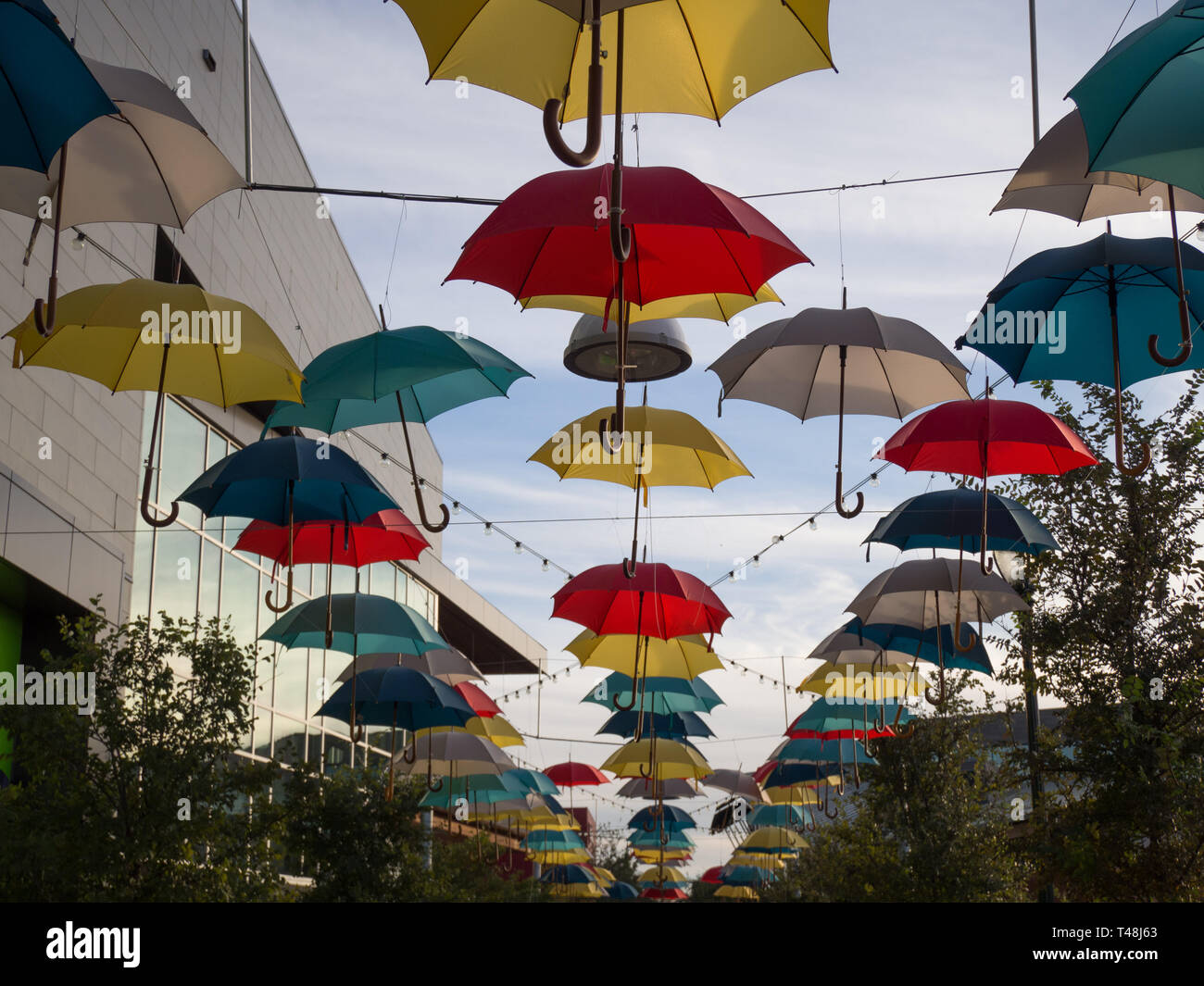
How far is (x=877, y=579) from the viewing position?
39.7 feet

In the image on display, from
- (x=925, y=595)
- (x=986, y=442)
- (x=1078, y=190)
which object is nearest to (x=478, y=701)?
(x=925, y=595)

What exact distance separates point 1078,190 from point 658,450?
17.0 feet

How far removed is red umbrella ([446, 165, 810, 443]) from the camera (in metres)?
6.25

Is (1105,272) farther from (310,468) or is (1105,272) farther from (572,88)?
(310,468)

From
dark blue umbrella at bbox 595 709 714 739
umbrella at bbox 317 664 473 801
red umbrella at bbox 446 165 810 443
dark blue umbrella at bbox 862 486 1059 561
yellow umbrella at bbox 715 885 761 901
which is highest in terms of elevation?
red umbrella at bbox 446 165 810 443

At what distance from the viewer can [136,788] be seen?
884 centimetres

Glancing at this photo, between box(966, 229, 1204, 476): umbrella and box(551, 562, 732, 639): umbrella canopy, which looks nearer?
box(966, 229, 1204, 476): umbrella

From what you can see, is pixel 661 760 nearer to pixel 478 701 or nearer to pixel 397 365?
pixel 478 701

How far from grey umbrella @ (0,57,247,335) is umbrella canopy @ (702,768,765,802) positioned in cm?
2101

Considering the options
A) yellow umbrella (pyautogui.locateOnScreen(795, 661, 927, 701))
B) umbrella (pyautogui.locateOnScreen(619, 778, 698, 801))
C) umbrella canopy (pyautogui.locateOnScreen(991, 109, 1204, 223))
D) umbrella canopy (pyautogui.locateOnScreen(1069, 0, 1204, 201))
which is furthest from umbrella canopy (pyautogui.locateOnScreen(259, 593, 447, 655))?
umbrella (pyautogui.locateOnScreen(619, 778, 698, 801))

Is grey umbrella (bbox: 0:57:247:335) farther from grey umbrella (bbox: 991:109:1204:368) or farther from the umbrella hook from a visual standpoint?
grey umbrella (bbox: 991:109:1204:368)

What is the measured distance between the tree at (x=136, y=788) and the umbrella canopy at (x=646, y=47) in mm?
4967

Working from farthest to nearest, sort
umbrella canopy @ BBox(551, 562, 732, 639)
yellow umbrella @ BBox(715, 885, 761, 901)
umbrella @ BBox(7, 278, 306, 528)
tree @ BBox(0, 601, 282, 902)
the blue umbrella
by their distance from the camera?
yellow umbrella @ BBox(715, 885, 761, 901)
umbrella canopy @ BBox(551, 562, 732, 639)
the blue umbrella
tree @ BBox(0, 601, 282, 902)
umbrella @ BBox(7, 278, 306, 528)

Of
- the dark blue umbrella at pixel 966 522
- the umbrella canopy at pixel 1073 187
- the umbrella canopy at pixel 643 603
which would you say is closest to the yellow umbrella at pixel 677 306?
the umbrella canopy at pixel 1073 187
